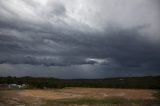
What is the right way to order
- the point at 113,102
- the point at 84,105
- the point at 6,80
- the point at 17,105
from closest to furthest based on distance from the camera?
the point at 17,105
the point at 84,105
the point at 113,102
the point at 6,80

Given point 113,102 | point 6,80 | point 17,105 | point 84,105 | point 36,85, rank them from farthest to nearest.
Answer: point 6,80
point 36,85
point 113,102
point 84,105
point 17,105

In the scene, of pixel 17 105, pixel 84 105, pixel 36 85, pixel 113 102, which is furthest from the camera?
pixel 36 85

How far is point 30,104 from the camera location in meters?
47.7

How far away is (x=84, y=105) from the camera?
1938 inches

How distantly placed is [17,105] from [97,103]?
50.4ft

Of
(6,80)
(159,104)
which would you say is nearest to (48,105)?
(159,104)

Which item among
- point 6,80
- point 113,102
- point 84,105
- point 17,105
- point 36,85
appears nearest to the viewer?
point 17,105

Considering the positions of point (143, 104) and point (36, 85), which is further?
point (36, 85)

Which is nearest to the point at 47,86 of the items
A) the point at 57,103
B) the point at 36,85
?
the point at 36,85

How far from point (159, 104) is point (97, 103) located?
12057 millimetres

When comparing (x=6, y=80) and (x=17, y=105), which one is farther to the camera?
(x=6, y=80)

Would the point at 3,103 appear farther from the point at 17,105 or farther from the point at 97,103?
the point at 97,103

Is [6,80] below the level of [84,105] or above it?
above

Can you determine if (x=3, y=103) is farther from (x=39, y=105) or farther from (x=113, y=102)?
(x=113, y=102)
